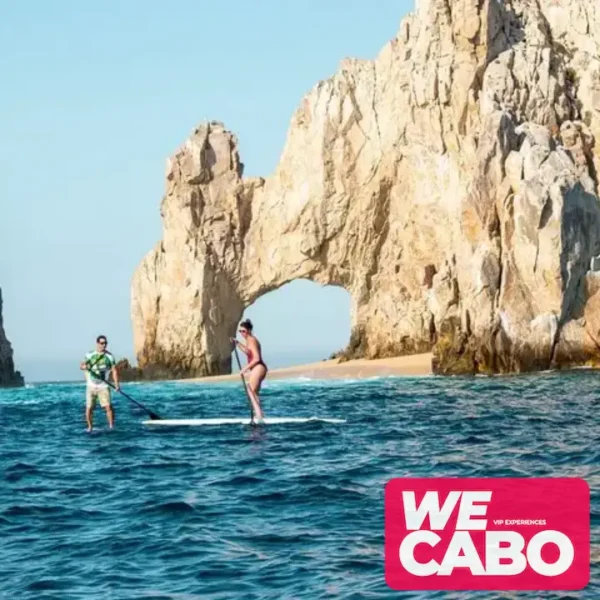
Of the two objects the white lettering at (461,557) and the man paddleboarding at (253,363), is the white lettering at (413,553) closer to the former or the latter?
the white lettering at (461,557)

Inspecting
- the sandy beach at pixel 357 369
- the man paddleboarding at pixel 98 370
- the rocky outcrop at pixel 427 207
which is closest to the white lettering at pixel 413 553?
the man paddleboarding at pixel 98 370

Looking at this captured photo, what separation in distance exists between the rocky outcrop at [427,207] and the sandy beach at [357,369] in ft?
7.34

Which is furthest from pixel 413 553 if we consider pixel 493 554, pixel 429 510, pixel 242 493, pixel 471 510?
pixel 242 493

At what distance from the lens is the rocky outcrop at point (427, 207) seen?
193 ft

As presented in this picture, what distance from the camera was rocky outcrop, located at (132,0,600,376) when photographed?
58938 mm

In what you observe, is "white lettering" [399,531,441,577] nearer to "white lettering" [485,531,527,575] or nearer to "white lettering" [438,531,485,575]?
"white lettering" [438,531,485,575]

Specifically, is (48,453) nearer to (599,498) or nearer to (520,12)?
(599,498)

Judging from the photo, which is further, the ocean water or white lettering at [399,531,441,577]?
the ocean water

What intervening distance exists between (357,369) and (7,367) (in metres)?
31.1

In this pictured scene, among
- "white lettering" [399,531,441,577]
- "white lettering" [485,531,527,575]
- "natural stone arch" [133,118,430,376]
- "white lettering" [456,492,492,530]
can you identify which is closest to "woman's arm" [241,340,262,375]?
"white lettering" [456,492,492,530]

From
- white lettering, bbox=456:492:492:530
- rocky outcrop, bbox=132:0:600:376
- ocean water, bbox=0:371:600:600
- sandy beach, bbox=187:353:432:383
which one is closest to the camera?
ocean water, bbox=0:371:600:600

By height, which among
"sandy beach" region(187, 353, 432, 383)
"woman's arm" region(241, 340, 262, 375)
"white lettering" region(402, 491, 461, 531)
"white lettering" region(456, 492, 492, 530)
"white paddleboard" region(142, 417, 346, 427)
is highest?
"woman's arm" region(241, 340, 262, 375)

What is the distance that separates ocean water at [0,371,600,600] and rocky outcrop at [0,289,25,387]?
5455 centimetres

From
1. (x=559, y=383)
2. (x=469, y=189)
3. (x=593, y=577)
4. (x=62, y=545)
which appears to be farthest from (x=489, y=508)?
(x=469, y=189)
